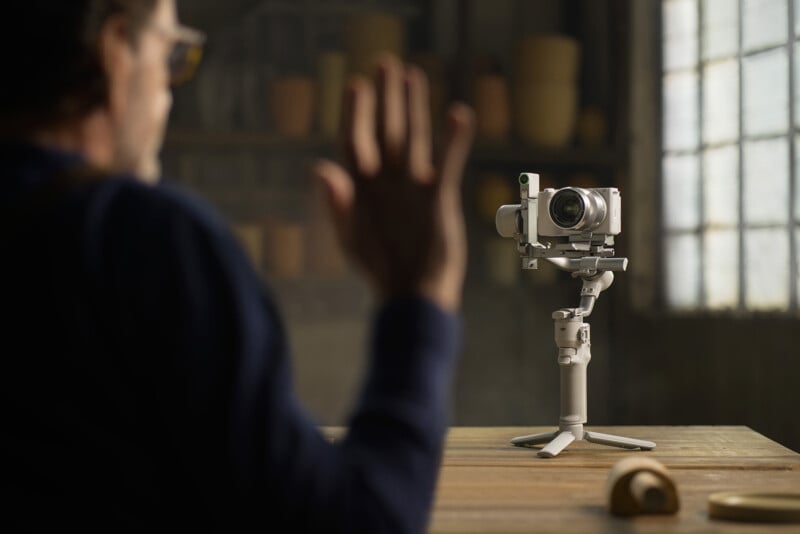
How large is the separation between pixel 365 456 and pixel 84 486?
0.18 meters

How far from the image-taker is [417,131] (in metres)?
0.76

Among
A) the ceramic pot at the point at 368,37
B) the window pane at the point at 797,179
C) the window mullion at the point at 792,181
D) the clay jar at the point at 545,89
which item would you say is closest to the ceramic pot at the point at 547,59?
the clay jar at the point at 545,89

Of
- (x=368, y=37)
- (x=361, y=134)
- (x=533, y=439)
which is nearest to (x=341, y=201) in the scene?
(x=361, y=134)

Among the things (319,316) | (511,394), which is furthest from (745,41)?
(319,316)

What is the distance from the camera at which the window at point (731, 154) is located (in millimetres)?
4008

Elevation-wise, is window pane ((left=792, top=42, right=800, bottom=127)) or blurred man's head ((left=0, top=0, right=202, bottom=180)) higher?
window pane ((left=792, top=42, right=800, bottom=127))

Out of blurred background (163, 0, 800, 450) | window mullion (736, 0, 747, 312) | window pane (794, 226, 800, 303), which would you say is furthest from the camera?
blurred background (163, 0, 800, 450)

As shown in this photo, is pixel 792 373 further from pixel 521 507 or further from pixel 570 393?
pixel 521 507

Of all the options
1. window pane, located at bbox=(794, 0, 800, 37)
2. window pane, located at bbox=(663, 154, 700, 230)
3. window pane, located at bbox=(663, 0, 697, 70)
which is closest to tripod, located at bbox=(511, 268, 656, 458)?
window pane, located at bbox=(794, 0, 800, 37)

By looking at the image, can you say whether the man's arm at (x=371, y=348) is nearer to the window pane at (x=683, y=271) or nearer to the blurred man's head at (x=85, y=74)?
the blurred man's head at (x=85, y=74)

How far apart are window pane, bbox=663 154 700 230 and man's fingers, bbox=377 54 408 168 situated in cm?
399

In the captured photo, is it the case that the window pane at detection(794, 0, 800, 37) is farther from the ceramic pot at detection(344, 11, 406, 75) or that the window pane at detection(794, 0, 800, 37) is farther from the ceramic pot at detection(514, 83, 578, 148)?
the ceramic pot at detection(344, 11, 406, 75)

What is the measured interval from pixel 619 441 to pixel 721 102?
2484 mm

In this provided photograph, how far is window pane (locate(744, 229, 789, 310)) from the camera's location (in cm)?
402
